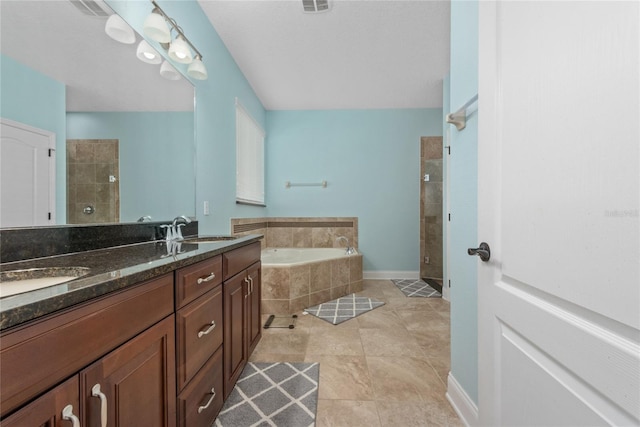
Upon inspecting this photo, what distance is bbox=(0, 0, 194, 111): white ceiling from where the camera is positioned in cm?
93

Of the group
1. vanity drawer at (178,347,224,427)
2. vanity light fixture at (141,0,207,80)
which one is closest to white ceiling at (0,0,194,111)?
vanity light fixture at (141,0,207,80)

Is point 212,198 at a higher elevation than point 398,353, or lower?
higher

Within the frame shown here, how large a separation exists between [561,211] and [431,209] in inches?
141

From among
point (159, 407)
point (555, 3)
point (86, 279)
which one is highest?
point (555, 3)

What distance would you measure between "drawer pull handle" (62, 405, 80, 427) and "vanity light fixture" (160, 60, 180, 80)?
180cm

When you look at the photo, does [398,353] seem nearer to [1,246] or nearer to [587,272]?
[587,272]

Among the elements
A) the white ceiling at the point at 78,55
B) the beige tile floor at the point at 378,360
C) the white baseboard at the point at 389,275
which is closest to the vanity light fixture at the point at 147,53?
the white ceiling at the point at 78,55

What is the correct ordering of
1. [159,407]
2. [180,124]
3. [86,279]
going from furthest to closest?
[180,124] < [159,407] < [86,279]

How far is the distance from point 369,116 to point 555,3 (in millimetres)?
3583

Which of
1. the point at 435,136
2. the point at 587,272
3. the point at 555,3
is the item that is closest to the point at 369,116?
the point at 435,136

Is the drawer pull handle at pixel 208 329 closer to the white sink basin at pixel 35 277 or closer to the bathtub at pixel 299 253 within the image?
the white sink basin at pixel 35 277

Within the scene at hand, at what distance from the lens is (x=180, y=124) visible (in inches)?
72.1

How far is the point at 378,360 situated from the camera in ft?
5.88

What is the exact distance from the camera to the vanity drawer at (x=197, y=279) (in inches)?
37.1
